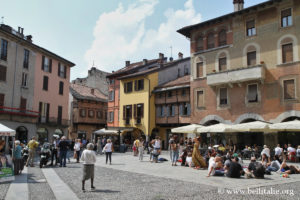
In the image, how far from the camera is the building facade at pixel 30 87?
30.9 m

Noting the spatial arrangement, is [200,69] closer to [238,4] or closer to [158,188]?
[238,4]

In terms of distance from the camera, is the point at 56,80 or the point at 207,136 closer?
the point at 207,136

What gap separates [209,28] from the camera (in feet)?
95.3

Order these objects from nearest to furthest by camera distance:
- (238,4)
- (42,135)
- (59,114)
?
(238,4), (42,135), (59,114)

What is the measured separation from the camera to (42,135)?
36.9 metres

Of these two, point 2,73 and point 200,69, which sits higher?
point 200,69

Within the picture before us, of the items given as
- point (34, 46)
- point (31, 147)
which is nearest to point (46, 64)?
point (34, 46)

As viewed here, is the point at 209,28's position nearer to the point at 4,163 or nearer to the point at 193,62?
the point at 193,62

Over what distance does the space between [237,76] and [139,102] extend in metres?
15.7

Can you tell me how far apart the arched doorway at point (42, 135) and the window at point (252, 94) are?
24.2m

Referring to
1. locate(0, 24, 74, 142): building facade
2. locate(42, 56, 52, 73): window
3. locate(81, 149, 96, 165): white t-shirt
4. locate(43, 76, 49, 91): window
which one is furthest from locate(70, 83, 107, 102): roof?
locate(81, 149, 96, 165): white t-shirt

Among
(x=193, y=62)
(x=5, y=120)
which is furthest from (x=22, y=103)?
(x=193, y=62)

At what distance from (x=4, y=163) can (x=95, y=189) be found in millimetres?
4146

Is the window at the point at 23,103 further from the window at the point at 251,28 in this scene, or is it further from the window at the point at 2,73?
the window at the point at 251,28
